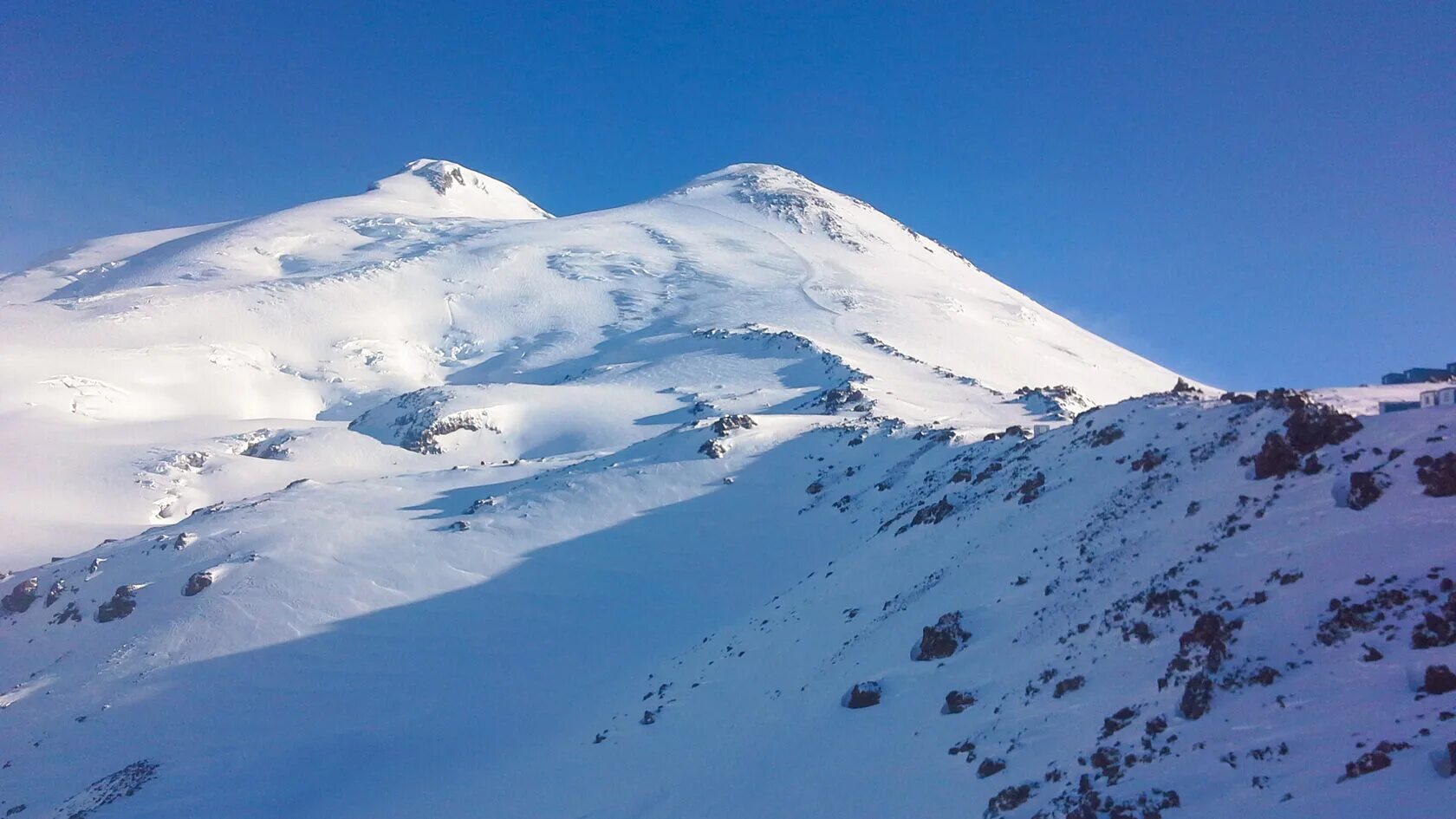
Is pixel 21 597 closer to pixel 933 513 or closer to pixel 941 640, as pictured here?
pixel 933 513

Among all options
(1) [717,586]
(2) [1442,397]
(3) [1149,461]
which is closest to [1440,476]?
(2) [1442,397]

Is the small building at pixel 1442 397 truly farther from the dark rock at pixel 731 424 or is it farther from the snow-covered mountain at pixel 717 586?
the dark rock at pixel 731 424

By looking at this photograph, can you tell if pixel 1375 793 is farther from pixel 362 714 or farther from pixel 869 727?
pixel 362 714

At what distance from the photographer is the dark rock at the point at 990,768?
452 inches

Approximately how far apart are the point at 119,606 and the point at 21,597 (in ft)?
27.7

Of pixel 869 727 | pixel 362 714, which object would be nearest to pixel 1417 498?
pixel 869 727

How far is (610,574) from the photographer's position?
116ft

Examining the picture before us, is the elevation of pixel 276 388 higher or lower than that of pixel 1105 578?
higher

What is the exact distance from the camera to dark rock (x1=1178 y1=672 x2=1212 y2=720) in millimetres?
10172

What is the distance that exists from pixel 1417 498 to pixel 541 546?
32.5 m

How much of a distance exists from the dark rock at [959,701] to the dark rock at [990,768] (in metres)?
1.91

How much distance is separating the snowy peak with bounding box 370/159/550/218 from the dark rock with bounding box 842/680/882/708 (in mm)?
154729

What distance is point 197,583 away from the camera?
3494 centimetres

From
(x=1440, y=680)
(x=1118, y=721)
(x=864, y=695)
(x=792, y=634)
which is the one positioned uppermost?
(x=1440, y=680)
